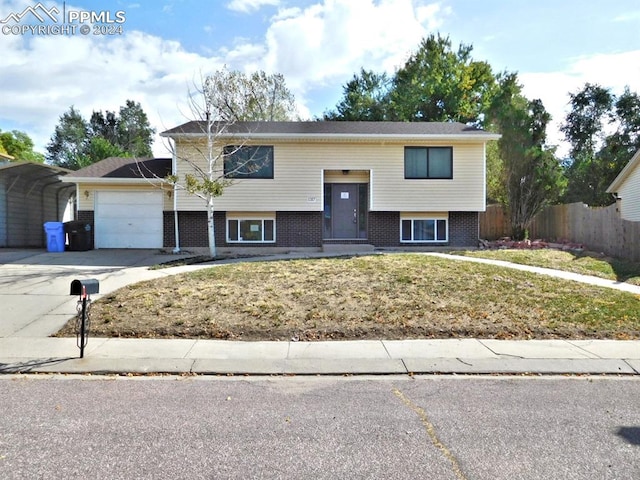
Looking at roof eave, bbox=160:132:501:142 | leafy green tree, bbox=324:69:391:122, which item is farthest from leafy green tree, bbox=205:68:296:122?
roof eave, bbox=160:132:501:142

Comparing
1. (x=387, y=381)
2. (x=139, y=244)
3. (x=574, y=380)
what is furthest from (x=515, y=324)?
(x=139, y=244)

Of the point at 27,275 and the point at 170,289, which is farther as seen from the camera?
the point at 27,275

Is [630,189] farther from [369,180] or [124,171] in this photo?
[124,171]

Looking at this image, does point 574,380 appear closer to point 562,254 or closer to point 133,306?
point 133,306

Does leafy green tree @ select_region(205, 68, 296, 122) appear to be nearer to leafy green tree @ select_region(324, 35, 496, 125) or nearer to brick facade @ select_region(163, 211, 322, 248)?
leafy green tree @ select_region(324, 35, 496, 125)

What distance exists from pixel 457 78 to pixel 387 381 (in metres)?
31.9

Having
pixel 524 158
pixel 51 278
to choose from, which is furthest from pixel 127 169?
pixel 524 158

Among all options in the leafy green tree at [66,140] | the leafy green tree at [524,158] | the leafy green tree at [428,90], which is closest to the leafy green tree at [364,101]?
the leafy green tree at [428,90]

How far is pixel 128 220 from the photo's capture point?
17250 mm

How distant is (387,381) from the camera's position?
201 inches

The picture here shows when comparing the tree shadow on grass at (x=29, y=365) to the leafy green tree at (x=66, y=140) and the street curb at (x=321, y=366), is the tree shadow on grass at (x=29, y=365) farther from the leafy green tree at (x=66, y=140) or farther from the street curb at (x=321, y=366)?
the leafy green tree at (x=66, y=140)

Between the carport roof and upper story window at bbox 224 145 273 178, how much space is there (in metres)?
6.17

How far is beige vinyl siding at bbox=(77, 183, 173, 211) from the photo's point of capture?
17109 millimetres

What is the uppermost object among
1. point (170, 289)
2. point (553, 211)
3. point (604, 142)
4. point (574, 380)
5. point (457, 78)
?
point (457, 78)
